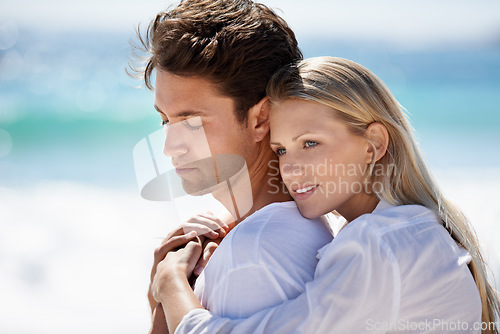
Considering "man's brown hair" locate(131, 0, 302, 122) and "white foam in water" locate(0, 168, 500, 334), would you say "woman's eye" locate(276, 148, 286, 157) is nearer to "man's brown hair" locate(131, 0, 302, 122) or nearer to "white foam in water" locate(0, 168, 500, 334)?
"man's brown hair" locate(131, 0, 302, 122)

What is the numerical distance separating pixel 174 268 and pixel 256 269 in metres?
0.36

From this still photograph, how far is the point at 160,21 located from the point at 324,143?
0.82 meters

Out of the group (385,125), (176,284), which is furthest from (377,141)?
(176,284)

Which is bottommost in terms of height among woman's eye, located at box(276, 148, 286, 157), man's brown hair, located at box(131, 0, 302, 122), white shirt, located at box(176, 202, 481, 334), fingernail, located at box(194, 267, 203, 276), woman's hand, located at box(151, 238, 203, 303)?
fingernail, located at box(194, 267, 203, 276)

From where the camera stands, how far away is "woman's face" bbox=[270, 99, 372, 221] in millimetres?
1742

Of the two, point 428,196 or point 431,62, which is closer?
point 428,196

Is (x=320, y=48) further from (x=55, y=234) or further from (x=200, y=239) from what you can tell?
(x=200, y=239)

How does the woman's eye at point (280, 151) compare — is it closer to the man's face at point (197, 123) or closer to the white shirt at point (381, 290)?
the man's face at point (197, 123)

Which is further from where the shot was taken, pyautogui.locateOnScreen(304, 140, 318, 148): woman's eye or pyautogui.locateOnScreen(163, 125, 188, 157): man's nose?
pyautogui.locateOnScreen(163, 125, 188, 157): man's nose

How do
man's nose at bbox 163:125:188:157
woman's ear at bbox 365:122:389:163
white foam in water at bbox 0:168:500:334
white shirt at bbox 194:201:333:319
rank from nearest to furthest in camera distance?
white shirt at bbox 194:201:333:319
woman's ear at bbox 365:122:389:163
man's nose at bbox 163:125:188:157
white foam in water at bbox 0:168:500:334

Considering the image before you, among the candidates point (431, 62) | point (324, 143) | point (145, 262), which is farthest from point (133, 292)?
point (431, 62)

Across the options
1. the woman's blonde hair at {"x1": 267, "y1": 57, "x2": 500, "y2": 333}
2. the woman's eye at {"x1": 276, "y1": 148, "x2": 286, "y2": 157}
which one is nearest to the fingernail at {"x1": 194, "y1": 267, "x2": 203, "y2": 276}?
the woman's eye at {"x1": 276, "y1": 148, "x2": 286, "y2": 157}

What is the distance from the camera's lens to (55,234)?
7.51 m

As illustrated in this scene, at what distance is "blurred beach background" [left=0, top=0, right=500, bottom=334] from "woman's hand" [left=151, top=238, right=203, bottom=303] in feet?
12.3
